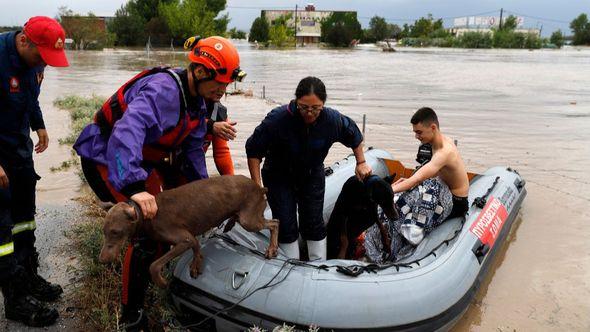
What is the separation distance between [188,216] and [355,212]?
1535 millimetres

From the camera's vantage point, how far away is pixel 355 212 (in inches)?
158

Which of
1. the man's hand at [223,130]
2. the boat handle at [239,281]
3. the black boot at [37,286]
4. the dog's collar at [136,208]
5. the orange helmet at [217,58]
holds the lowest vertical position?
the black boot at [37,286]

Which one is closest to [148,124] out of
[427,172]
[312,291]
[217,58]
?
[217,58]

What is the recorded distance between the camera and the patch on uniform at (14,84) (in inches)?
120

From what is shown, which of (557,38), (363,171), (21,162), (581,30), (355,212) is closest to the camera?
(21,162)

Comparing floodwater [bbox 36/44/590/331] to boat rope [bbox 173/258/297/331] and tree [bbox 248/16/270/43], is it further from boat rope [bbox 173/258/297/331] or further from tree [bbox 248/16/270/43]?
tree [bbox 248/16/270/43]

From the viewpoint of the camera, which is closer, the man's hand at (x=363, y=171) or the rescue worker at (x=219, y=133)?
the rescue worker at (x=219, y=133)

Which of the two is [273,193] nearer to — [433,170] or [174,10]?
[433,170]

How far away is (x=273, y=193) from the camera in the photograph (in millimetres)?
3859

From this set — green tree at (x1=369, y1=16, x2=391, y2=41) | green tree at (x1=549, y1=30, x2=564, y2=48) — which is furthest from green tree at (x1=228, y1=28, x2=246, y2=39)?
green tree at (x1=549, y1=30, x2=564, y2=48)

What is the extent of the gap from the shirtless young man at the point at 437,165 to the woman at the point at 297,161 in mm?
612

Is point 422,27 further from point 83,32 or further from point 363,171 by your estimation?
point 363,171

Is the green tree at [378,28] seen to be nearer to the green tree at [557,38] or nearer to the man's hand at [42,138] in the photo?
the green tree at [557,38]

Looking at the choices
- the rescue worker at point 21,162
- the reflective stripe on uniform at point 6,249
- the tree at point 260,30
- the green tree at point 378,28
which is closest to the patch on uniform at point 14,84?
the rescue worker at point 21,162
